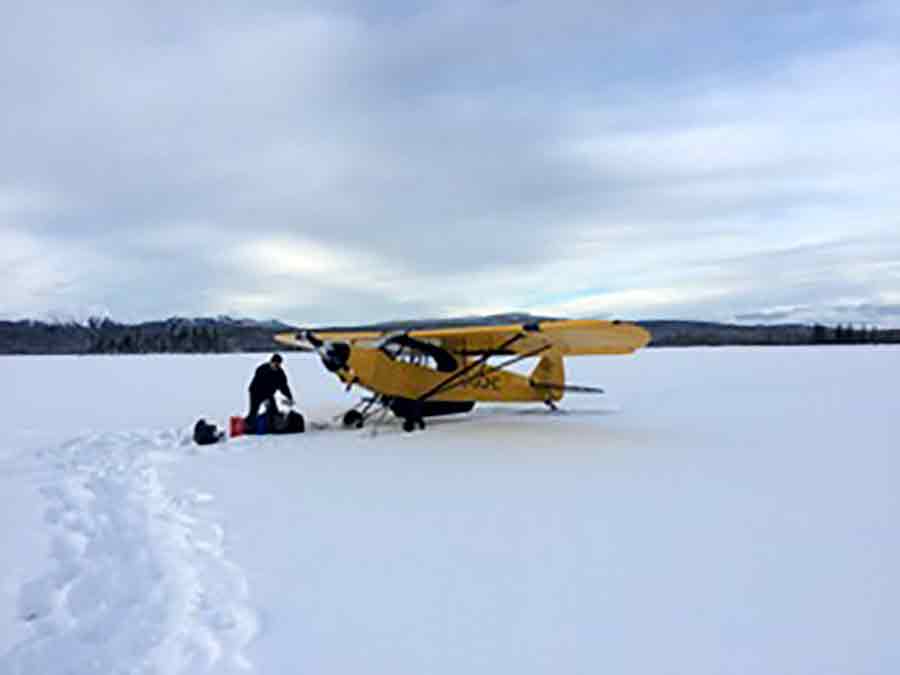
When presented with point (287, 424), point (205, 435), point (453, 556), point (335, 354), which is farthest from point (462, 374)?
point (453, 556)

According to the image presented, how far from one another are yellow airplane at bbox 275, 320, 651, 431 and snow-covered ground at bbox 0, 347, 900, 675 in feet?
4.88

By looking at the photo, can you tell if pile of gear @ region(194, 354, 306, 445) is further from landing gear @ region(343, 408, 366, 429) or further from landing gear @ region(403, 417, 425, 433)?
landing gear @ region(403, 417, 425, 433)

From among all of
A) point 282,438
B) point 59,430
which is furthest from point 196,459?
point 59,430

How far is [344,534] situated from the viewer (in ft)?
13.1

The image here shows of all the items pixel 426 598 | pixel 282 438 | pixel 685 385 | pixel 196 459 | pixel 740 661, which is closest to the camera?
pixel 740 661

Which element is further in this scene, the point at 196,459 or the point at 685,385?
the point at 685,385

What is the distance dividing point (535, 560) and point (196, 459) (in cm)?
451

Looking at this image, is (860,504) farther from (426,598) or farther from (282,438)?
(282,438)

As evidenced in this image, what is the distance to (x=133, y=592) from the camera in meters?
3.03

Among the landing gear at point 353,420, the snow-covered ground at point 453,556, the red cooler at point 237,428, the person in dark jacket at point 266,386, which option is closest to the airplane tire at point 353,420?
the landing gear at point 353,420

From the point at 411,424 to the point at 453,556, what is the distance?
5709 millimetres

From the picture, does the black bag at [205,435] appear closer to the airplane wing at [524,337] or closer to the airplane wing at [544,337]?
the airplane wing at [524,337]

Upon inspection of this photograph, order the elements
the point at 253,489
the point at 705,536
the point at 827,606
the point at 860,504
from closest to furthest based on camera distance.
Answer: the point at 827,606 → the point at 705,536 → the point at 860,504 → the point at 253,489

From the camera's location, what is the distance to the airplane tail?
11.5m
